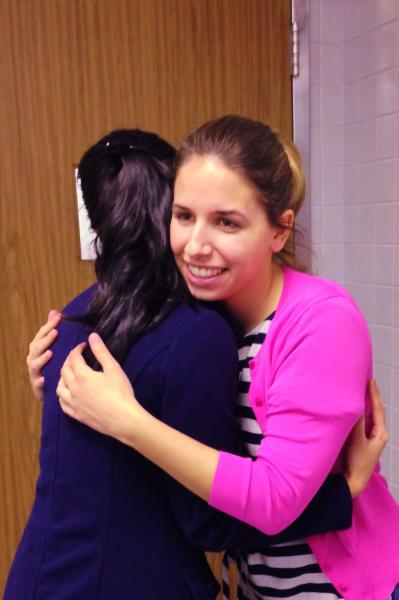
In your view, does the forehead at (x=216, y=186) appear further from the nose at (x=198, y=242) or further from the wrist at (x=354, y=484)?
the wrist at (x=354, y=484)

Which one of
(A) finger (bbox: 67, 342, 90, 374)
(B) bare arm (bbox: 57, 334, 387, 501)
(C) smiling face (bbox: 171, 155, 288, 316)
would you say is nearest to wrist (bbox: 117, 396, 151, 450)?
(B) bare arm (bbox: 57, 334, 387, 501)

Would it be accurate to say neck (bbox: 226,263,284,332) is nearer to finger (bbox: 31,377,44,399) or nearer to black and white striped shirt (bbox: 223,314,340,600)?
black and white striped shirt (bbox: 223,314,340,600)

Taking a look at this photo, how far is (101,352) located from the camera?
2.55ft

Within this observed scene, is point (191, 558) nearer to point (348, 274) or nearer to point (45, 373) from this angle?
point (45, 373)

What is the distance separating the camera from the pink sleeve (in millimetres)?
726

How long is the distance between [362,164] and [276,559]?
50.0 inches

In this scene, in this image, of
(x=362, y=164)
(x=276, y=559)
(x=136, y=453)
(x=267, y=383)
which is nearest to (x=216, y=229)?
(x=267, y=383)

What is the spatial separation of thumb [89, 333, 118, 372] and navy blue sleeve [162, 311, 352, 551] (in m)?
0.08

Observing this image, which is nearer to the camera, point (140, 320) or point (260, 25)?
point (140, 320)

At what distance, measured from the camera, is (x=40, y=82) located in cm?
156

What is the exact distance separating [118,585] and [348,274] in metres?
1.33

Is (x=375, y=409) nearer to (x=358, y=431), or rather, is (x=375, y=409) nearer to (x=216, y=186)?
(x=358, y=431)

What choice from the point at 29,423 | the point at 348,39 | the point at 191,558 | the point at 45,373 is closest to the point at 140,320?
the point at 45,373


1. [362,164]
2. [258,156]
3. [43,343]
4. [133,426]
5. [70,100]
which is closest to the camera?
[133,426]
